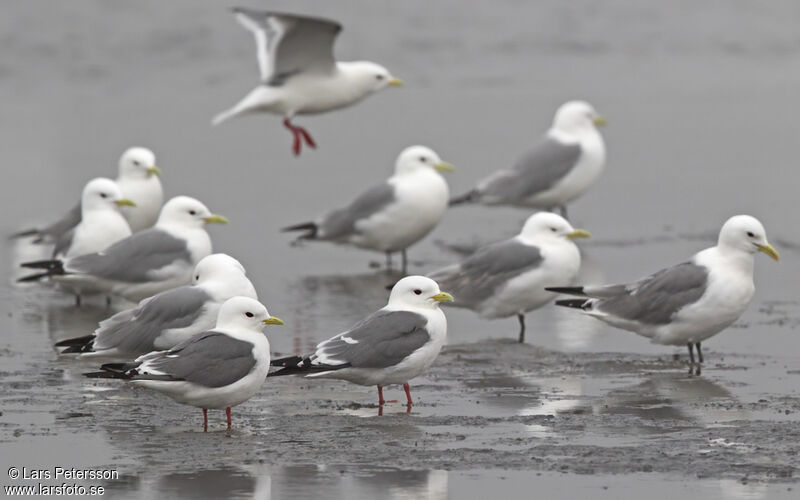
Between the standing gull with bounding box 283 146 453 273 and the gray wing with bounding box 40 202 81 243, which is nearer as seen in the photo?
the gray wing with bounding box 40 202 81 243

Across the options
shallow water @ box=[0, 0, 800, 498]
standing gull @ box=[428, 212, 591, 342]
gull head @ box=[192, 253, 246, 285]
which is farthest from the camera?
standing gull @ box=[428, 212, 591, 342]

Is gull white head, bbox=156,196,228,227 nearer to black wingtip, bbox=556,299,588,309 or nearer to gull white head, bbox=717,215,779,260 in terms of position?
black wingtip, bbox=556,299,588,309

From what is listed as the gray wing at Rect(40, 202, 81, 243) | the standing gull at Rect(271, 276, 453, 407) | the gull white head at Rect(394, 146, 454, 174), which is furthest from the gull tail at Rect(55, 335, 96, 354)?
the gull white head at Rect(394, 146, 454, 174)

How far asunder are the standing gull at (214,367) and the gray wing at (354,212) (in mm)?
5614

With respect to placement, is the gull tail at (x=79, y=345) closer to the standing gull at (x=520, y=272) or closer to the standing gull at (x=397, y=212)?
the standing gull at (x=520, y=272)

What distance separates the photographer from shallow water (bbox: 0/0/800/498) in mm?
8102

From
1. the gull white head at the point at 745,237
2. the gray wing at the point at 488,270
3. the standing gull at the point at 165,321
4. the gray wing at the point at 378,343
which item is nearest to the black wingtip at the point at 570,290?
the gray wing at the point at 488,270

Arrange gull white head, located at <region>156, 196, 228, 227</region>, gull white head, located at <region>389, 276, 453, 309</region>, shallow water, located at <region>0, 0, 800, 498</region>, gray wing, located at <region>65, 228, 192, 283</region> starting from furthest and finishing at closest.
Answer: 1. gull white head, located at <region>156, 196, 228, 227</region>
2. gray wing, located at <region>65, 228, 192, 283</region>
3. gull white head, located at <region>389, 276, 453, 309</region>
4. shallow water, located at <region>0, 0, 800, 498</region>

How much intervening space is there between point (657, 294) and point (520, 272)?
51.9 inches

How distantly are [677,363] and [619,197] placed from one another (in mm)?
7288

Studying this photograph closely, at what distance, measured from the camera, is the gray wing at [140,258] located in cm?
1226

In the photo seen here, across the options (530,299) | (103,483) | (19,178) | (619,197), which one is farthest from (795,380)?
(19,178)

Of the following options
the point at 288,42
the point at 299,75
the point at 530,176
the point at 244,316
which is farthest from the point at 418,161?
the point at 244,316

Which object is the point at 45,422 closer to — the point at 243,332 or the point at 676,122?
the point at 243,332
